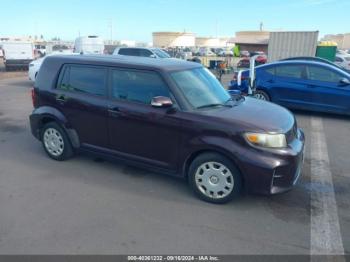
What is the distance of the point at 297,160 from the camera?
12.5 ft

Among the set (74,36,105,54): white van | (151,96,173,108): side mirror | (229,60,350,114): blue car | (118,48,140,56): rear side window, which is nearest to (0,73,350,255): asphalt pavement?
(151,96,173,108): side mirror

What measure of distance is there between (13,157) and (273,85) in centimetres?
677

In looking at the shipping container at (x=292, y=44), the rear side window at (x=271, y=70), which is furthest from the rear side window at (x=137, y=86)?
the shipping container at (x=292, y=44)

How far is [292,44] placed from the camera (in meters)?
20.3

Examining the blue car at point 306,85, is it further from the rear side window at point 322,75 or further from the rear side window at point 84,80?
the rear side window at point 84,80

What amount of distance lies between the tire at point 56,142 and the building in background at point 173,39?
56.7 m

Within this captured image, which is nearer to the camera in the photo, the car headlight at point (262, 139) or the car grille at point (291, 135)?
the car headlight at point (262, 139)

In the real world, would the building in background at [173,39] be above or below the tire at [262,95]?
above

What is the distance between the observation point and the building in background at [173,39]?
200 feet

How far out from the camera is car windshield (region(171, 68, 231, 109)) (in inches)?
164

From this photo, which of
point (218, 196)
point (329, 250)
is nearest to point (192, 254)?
point (218, 196)

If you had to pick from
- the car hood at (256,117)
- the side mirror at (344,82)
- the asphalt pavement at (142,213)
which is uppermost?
the car hood at (256,117)

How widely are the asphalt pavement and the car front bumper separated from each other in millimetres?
325

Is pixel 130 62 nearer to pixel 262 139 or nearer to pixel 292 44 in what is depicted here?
pixel 262 139
